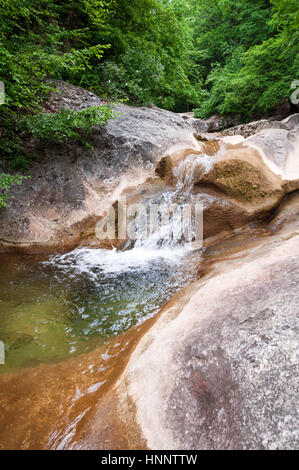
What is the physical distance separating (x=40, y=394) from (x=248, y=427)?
5.73 ft

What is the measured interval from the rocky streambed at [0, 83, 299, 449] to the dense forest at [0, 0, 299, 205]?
3.25 feet

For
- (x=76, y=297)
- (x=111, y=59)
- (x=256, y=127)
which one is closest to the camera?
(x=76, y=297)

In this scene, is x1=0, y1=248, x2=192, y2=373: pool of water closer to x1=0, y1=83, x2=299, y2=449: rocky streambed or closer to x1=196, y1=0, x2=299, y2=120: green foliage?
x1=0, y1=83, x2=299, y2=449: rocky streambed

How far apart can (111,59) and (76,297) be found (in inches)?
360

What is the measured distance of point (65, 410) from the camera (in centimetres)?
195

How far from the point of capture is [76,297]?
384 centimetres

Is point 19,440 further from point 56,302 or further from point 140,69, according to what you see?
point 140,69

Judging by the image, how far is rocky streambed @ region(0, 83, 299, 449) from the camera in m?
1.58

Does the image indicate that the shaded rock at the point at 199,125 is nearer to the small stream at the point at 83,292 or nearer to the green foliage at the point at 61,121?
the small stream at the point at 83,292

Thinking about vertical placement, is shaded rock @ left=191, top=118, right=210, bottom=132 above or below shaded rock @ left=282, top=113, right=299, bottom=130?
above

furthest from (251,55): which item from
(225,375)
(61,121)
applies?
(225,375)

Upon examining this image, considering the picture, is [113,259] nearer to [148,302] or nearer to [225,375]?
[148,302]

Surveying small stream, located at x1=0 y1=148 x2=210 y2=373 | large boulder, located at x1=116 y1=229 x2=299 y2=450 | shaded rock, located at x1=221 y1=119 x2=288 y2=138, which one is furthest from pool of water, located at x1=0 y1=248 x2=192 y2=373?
shaded rock, located at x1=221 y1=119 x2=288 y2=138

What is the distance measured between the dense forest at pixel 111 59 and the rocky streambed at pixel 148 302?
99 cm
